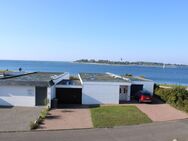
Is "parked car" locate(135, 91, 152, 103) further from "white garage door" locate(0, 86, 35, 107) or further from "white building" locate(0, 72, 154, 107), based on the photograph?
"white garage door" locate(0, 86, 35, 107)

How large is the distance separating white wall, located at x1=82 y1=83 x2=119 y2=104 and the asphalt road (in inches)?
408

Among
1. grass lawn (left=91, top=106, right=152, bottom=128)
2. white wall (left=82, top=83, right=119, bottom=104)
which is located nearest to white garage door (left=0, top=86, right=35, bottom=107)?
white wall (left=82, top=83, right=119, bottom=104)

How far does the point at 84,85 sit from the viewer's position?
29.0 meters

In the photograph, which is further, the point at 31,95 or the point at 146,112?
the point at 31,95

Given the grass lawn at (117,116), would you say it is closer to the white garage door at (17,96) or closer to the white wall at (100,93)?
the white wall at (100,93)

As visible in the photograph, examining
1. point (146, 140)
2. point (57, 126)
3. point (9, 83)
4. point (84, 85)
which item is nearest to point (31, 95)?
point (9, 83)

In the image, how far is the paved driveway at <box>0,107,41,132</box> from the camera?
59.6 feet

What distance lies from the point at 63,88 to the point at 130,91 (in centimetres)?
912

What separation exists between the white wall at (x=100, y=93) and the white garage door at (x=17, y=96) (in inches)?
242

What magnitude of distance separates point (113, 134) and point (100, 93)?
12.4 meters

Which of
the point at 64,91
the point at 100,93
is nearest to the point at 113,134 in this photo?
the point at 100,93

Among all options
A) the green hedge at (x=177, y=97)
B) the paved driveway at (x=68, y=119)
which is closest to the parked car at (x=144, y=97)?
the green hedge at (x=177, y=97)

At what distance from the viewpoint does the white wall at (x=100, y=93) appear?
29.0 m

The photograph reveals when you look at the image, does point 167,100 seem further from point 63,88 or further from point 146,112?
point 63,88
